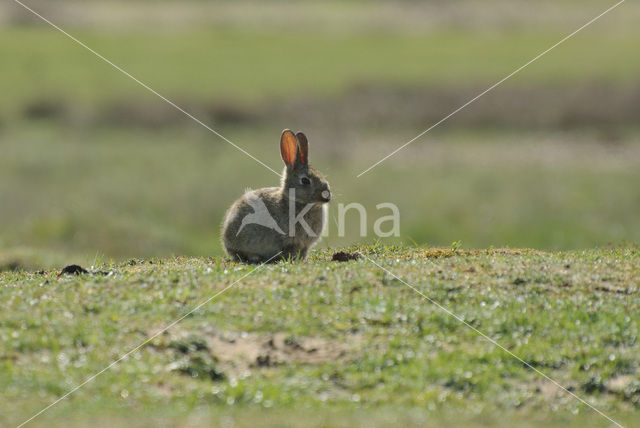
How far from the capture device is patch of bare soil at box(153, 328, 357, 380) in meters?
10.6

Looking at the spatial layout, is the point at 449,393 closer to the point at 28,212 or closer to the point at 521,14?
the point at 28,212

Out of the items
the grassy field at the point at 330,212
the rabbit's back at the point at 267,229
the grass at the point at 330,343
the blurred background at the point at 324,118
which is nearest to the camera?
the grass at the point at 330,343

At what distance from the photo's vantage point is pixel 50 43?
189ft

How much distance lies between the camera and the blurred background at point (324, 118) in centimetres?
2970

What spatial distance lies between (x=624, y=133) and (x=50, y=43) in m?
35.1

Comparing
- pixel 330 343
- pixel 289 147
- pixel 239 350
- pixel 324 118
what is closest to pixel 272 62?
pixel 324 118

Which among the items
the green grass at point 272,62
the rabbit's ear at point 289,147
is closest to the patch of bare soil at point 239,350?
the rabbit's ear at point 289,147

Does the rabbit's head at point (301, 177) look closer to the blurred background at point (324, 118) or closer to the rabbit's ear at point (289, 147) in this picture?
the rabbit's ear at point (289, 147)

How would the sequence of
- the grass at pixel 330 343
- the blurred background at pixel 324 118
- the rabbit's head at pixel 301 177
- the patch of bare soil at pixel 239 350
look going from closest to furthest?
the grass at pixel 330 343 → the patch of bare soil at pixel 239 350 → the rabbit's head at pixel 301 177 → the blurred background at pixel 324 118

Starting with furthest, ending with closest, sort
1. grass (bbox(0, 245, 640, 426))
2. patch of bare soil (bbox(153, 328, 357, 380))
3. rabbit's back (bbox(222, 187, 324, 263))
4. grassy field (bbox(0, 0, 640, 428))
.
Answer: rabbit's back (bbox(222, 187, 324, 263))
patch of bare soil (bbox(153, 328, 357, 380))
grassy field (bbox(0, 0, 640, 428))
grass (bbox(0, 245, 640, 426))

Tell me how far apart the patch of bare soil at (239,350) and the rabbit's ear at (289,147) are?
180 inches

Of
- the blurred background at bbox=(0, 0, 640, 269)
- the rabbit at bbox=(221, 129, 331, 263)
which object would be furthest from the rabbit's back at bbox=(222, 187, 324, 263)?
the blurred background at bbox=(0, 0, 640, 269)

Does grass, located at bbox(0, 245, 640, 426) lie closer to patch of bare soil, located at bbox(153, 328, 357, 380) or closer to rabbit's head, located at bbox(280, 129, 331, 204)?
patch of bare soil, located at bbox(153, 328, 357, 380)

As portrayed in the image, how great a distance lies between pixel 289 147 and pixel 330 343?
5057 millimetres
